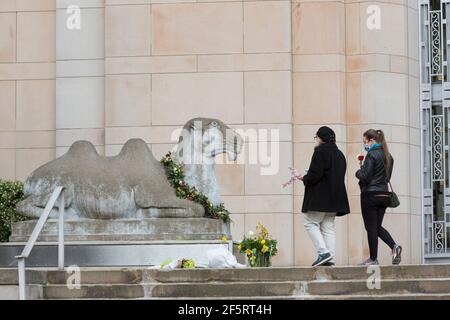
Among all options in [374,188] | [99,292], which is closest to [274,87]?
[374,188]

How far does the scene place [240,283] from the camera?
12906mm

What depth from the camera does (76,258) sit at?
15.3 m

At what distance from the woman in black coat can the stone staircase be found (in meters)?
1.26

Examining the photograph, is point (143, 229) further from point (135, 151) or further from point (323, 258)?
point (323, 258)

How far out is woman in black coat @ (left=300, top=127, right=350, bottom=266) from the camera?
1423 centimetres

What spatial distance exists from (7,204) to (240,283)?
18.7 ft

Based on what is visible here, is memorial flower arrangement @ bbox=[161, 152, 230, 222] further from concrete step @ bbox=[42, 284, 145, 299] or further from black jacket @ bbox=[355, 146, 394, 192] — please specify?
concrete step @ bbox=[42, 284, 145, 299]

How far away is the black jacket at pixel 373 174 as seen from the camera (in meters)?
14.7

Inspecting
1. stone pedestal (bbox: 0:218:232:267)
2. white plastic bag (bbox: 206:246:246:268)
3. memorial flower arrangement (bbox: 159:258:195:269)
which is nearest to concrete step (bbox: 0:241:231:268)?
stone pedestal (bbox: 0:218:232:267)

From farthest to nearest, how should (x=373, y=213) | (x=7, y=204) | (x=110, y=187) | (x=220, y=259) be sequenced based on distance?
(x=7, y=204) → (x=110, y=187) → (x=373, y=213) → (x=220, y=259)

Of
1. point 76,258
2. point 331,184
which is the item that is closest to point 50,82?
point 76,258

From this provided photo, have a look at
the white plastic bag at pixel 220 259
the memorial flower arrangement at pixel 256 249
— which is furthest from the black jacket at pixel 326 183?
the memorial flower arrangement at pixel 256 249

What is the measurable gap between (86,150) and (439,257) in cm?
741
